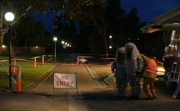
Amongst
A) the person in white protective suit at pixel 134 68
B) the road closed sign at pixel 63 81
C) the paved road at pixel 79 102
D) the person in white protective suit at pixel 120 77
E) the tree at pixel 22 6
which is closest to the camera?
the paved road at pixel 79 102

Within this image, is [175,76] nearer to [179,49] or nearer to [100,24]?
[179,49]

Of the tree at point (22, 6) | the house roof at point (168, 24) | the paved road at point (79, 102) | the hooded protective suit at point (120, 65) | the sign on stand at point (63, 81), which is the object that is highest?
the tree at point (22, 6)

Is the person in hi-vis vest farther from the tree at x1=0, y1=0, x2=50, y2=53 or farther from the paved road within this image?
the tree at x1=0, y1=0, x2=50, y2=53

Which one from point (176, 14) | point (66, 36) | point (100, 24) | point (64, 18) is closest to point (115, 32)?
point (100, 24)

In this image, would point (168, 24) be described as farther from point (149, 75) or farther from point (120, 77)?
point (120, 77)

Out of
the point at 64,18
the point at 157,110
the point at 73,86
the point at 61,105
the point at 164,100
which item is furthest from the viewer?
the point at 64,18

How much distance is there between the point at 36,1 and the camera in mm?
20812

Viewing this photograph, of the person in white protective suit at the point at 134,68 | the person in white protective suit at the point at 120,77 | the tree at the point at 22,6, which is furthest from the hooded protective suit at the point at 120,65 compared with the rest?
the tree at the point at 22,6

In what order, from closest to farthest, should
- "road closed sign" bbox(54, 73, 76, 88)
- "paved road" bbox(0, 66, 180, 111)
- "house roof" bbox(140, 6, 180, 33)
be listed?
"paved road" bbox(0, 66, 180, 111) < "road closed sign" bbox(54, 73, 76, 88) < "house roof" bbox(140, 6, 180, 33)

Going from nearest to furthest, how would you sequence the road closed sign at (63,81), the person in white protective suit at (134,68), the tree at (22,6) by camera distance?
the person in white protective suit at (134,68) < the road closed sign at (63,81) < the tree at (22,6)

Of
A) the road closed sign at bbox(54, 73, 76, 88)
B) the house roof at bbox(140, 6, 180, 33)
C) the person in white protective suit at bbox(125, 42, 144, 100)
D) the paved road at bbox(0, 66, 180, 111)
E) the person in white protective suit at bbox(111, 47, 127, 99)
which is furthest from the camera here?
the house roof at bbox(140, 6, 180, 33)

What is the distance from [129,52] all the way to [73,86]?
247cm

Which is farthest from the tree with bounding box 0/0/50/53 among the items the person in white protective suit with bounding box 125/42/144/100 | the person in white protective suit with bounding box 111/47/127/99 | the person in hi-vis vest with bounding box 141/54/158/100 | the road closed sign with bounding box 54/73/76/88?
the person in hi-vis vest with bounding box 141/54/158/100

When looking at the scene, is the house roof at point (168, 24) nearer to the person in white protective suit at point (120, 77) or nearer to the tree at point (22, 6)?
the person in white protective suit at point (120, 77)
